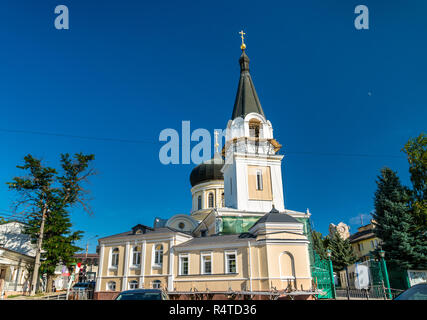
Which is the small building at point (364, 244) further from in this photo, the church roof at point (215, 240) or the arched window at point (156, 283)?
the arched window at point (156, 283)

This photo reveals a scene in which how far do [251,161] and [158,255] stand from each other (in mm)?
15162

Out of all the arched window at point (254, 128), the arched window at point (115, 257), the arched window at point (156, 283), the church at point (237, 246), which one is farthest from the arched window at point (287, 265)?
the arched window at point (254, 128)

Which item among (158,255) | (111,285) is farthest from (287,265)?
(111,285)

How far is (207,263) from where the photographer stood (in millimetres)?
24938

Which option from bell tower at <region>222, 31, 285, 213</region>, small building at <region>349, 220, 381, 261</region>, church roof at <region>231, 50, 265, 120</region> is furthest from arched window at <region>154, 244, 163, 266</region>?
small building at <region>349, 220, 381, 261</region>

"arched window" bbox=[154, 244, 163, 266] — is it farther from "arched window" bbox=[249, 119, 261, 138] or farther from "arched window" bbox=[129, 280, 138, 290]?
"arched window" bbox=[249, 119, 261, 138]

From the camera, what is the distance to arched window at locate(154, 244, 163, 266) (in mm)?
26703

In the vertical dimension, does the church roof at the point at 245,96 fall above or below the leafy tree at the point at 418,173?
above

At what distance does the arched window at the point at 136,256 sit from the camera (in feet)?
90.5

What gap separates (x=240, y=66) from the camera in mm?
44719

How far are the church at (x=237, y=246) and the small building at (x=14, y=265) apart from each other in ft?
30.9

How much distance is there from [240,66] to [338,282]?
35083mm
